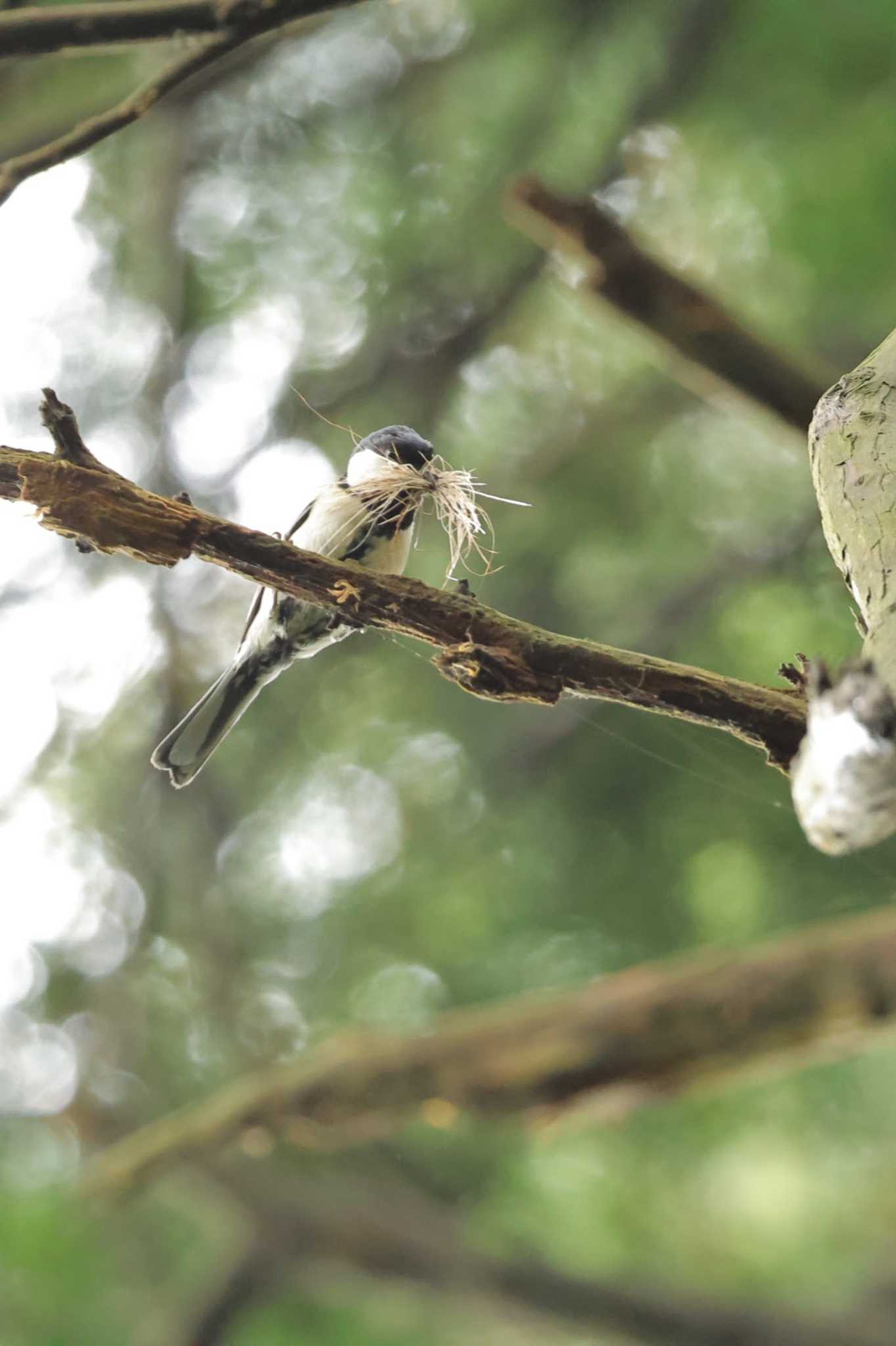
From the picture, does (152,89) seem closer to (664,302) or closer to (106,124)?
(106,124)

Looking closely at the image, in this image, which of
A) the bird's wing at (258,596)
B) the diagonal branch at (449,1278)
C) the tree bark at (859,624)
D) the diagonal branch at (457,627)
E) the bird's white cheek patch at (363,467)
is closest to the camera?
the tree bark at (859,624)

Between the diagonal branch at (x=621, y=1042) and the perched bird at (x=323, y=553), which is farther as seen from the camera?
the diagonal branch at (x=621, y=1042)

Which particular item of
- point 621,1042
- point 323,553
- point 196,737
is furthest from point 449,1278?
point 323,553

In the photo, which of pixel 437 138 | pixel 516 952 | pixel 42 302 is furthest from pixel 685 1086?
pixel 437 138

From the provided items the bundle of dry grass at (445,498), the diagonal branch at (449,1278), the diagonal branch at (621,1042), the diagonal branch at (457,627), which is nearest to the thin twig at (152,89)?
the diagonal branch at (457,627)

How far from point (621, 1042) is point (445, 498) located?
0.72 meters

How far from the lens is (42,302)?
4.39 ft

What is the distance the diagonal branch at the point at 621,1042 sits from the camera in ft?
4.65

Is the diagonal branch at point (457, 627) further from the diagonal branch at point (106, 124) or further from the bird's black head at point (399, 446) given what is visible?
the bird's black head at point (399, 446)

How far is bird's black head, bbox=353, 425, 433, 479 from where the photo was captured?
50.0 inches

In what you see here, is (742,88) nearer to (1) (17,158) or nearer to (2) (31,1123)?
(1) (17,158)

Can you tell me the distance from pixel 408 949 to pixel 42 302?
57.5 inches

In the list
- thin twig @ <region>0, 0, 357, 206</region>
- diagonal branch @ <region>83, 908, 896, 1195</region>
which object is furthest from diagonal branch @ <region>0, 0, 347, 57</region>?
diagonal branch @ <region>83, 908, 896, 1195</region>

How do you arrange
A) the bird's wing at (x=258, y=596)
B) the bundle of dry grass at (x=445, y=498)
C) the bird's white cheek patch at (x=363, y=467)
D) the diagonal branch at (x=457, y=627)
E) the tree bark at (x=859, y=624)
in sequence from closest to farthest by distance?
1. the tree bark at (x=859, y=624)
2. the diagonal branch at (x=457, y=627)
3. the bundle of dry grass at (x=445, y=498)
4. the bird's white cheek patch at (x=363, y=467)
5. the bird's wing at (x=258, y=596)
